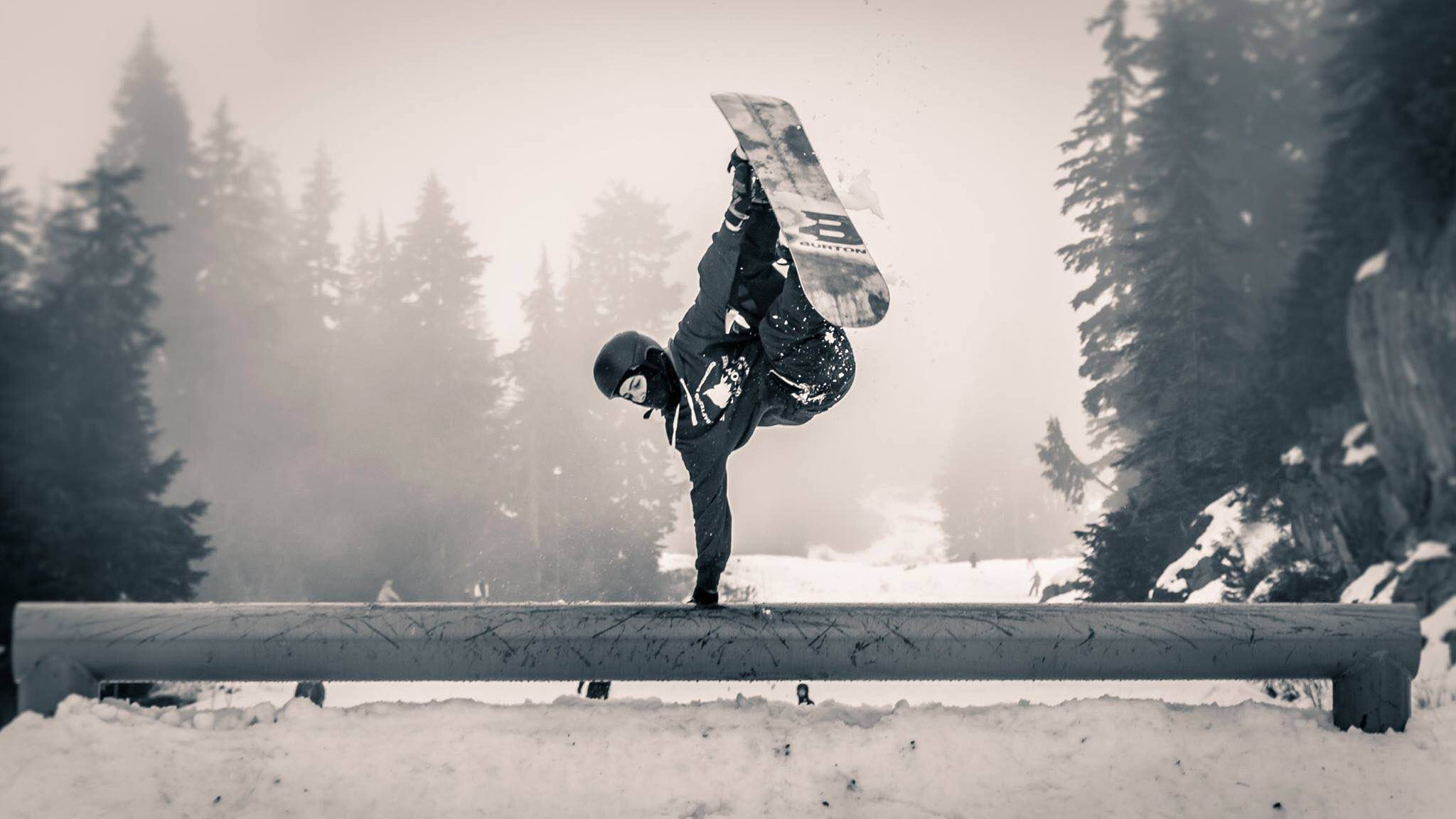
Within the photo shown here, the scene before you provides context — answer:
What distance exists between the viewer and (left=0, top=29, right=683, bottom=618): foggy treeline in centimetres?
1005

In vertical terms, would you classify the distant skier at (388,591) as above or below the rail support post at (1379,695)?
below

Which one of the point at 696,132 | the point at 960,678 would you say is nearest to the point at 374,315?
the point at 696,132

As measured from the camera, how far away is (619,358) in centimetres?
304

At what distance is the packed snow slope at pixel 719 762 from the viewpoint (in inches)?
98.6

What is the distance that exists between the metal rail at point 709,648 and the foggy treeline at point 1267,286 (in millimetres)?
6177

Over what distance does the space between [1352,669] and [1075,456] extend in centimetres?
724

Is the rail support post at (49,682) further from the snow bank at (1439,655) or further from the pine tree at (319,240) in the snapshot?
the pine tree at (319,240)

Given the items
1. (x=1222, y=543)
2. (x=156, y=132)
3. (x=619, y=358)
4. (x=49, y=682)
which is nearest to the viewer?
(x=49, y=682)

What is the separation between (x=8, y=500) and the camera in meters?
9.11

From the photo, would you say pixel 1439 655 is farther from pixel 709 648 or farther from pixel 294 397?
pixel 294 397

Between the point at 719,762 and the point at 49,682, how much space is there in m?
2.46

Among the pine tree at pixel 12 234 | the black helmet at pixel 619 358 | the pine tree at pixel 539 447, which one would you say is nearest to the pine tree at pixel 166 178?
the pine tree at pixel 12 234

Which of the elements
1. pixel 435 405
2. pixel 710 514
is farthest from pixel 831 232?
pixel 435 405

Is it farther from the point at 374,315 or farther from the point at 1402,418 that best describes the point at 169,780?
the point at 374,315
